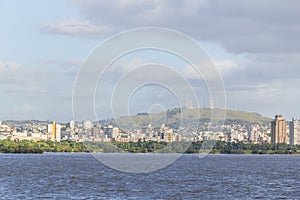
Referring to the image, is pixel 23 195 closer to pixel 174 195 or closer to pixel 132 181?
pixel 174 195

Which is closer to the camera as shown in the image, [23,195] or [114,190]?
[23,195]

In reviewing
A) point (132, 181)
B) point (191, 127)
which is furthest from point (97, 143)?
point (132, 181)

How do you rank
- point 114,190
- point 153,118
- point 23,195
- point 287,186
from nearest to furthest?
point 23,195, point 114,190, point 287,186, point 153,118

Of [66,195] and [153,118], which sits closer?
[66,195]

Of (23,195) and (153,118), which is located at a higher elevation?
(153,118)

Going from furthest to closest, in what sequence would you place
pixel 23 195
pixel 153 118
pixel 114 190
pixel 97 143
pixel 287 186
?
1. pixel 97 143
2. pixel 153 118
3. pixel 287 186
4. pixel 114 190
5. pixel 23 195

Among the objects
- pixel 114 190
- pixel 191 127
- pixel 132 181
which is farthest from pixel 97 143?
pixel 114 190

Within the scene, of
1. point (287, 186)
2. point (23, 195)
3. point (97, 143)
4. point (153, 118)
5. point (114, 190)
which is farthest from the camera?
point (97, 143)

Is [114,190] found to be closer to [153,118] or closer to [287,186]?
[287,186]

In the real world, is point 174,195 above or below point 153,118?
below
